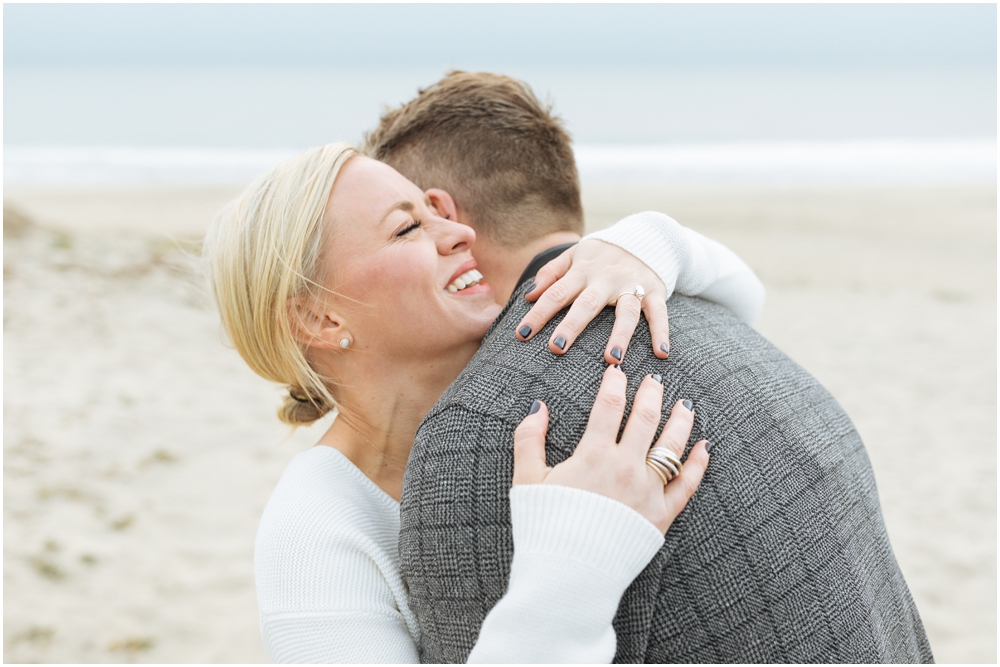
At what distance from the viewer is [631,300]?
1591 millimetres

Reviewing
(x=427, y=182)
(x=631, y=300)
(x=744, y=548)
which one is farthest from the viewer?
(x=427, y=182)

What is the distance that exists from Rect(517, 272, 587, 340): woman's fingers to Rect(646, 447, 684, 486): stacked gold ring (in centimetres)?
37

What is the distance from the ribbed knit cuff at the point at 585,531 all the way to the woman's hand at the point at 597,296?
1.06 ft

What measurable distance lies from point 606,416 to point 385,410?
90 cm

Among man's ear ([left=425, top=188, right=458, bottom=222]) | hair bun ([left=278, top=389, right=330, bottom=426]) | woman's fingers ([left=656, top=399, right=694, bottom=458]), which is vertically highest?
man's ear ([left=425, top=188, right=458, bottom=222])

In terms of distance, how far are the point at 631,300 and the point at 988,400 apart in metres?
6.18

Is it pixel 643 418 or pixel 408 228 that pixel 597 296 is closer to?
pixel 643 418

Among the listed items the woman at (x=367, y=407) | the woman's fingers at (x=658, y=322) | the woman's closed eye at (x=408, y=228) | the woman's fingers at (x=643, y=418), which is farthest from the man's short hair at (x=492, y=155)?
the woman's fingers at (x=643, y=418)

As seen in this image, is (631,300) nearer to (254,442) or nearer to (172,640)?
(172,640)

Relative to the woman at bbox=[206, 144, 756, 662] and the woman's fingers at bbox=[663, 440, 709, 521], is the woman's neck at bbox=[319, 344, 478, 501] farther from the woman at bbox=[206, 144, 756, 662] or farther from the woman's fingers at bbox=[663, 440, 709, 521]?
the woman's fingers at bbox=[663, 440, 709, 521]

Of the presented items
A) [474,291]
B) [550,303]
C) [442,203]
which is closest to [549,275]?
[550,303]

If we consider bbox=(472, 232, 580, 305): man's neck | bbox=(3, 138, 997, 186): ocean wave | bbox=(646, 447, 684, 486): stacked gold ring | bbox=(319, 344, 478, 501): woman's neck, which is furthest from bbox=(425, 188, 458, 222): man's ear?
bbox=(3, 138, 997, 186): ocean wave

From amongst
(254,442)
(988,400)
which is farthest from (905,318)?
(254,442)

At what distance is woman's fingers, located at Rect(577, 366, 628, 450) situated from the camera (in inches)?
52.6
